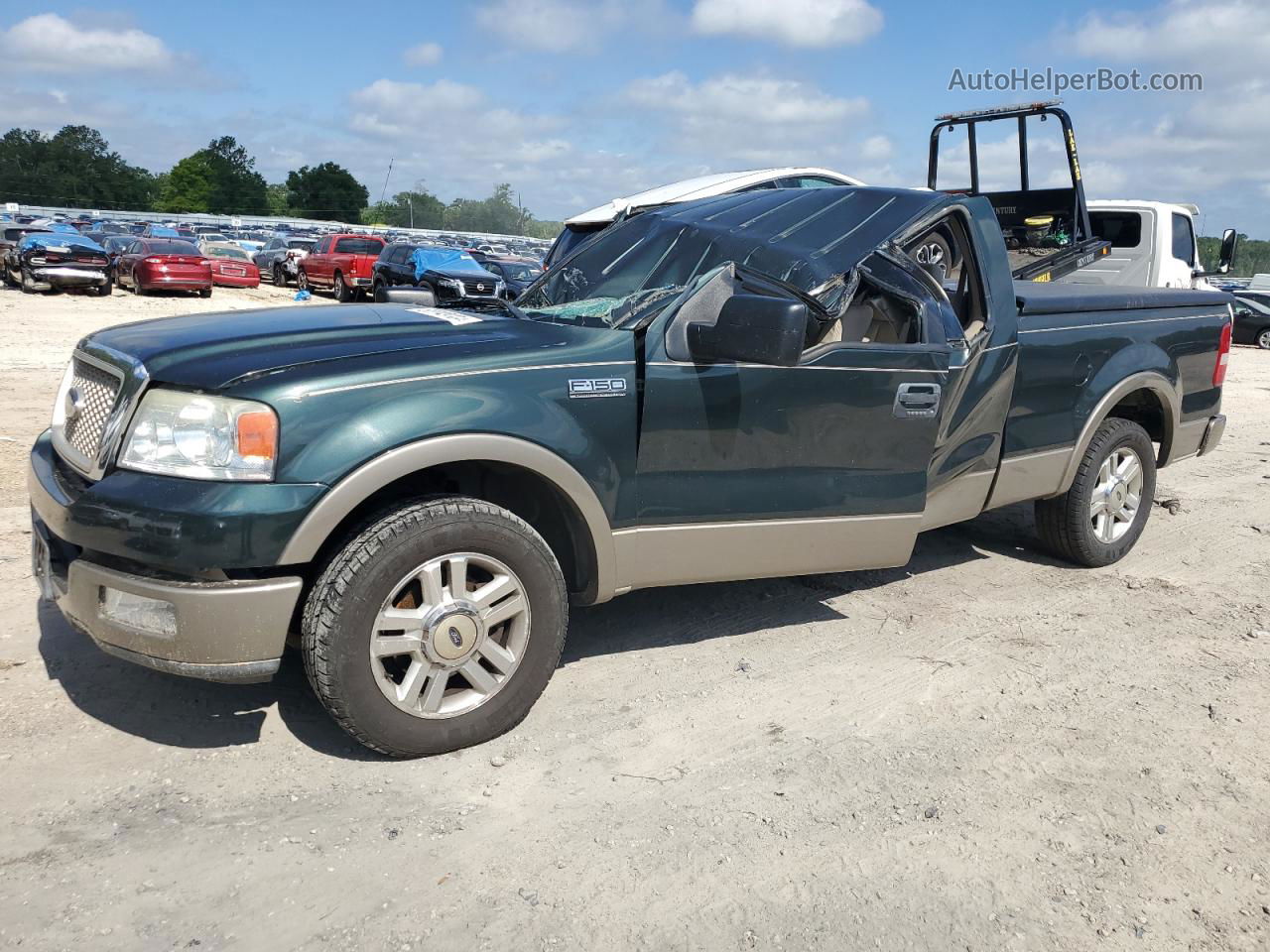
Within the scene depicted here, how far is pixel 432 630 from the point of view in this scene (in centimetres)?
333

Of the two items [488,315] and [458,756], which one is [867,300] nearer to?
[488,315]

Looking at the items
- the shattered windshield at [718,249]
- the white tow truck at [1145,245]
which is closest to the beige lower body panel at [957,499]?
the shattered windshield at [718,249]

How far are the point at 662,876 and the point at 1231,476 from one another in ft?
24.1

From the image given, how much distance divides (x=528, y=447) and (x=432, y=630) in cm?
66

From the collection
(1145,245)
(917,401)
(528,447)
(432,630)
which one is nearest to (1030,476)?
(917,401)

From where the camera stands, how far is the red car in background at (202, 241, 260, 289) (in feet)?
91.6

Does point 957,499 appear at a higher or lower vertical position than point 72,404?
lower

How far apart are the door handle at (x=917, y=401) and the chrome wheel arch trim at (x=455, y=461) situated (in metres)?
1.31

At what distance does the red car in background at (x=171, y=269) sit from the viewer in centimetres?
2342

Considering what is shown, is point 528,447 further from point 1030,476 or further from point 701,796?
point 1030,476

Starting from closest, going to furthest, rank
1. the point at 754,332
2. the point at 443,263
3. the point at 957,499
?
the point at 754,332 → the point at 957,499 → the point at 443,263

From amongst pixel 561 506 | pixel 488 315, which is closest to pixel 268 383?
pixel 561 506

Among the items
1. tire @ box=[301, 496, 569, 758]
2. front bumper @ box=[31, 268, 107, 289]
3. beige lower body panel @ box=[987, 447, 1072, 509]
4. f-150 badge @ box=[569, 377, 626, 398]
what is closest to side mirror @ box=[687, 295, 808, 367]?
f-150 badge @ box=[569, 377, 626, 398]

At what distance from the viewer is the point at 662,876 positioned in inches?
115
